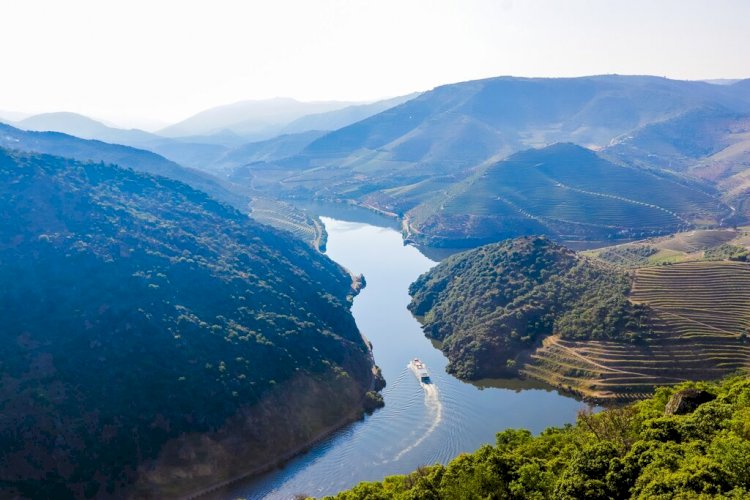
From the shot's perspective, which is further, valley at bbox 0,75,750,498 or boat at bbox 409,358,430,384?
boat at bbox 409,358,430,384

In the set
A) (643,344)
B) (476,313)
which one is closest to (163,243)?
(476,313)

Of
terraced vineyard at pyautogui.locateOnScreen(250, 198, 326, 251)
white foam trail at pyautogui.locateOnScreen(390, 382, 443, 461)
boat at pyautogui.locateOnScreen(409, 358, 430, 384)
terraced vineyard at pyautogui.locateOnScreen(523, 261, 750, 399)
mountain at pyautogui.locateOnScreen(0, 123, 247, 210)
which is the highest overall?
mountain at pyautogui.locateOnScreen(0, 123, 247, 210)

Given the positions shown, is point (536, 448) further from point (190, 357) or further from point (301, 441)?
point (190, 357)

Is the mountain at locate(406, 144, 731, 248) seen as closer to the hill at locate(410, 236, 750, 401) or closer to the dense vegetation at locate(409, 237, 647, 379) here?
the dense vegetation at locate(409, 237, 647, 379)

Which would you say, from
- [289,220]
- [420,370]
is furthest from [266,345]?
[289,220]

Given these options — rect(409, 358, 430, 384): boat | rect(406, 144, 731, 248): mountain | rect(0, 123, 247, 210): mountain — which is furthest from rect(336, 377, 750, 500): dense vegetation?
rect(0, 123, 247, 210): mountain

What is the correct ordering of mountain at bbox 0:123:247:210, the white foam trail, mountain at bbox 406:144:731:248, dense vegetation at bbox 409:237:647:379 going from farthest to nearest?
mountain at bbox 406:144:731:248 < mountain at bbox 0:123:247:210 < dense vegetation at bbox 409:237:647:379 < the white foam trail

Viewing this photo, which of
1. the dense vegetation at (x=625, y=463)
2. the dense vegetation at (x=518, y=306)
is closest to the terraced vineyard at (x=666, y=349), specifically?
the dense vegetation at (x=518, y=306)
